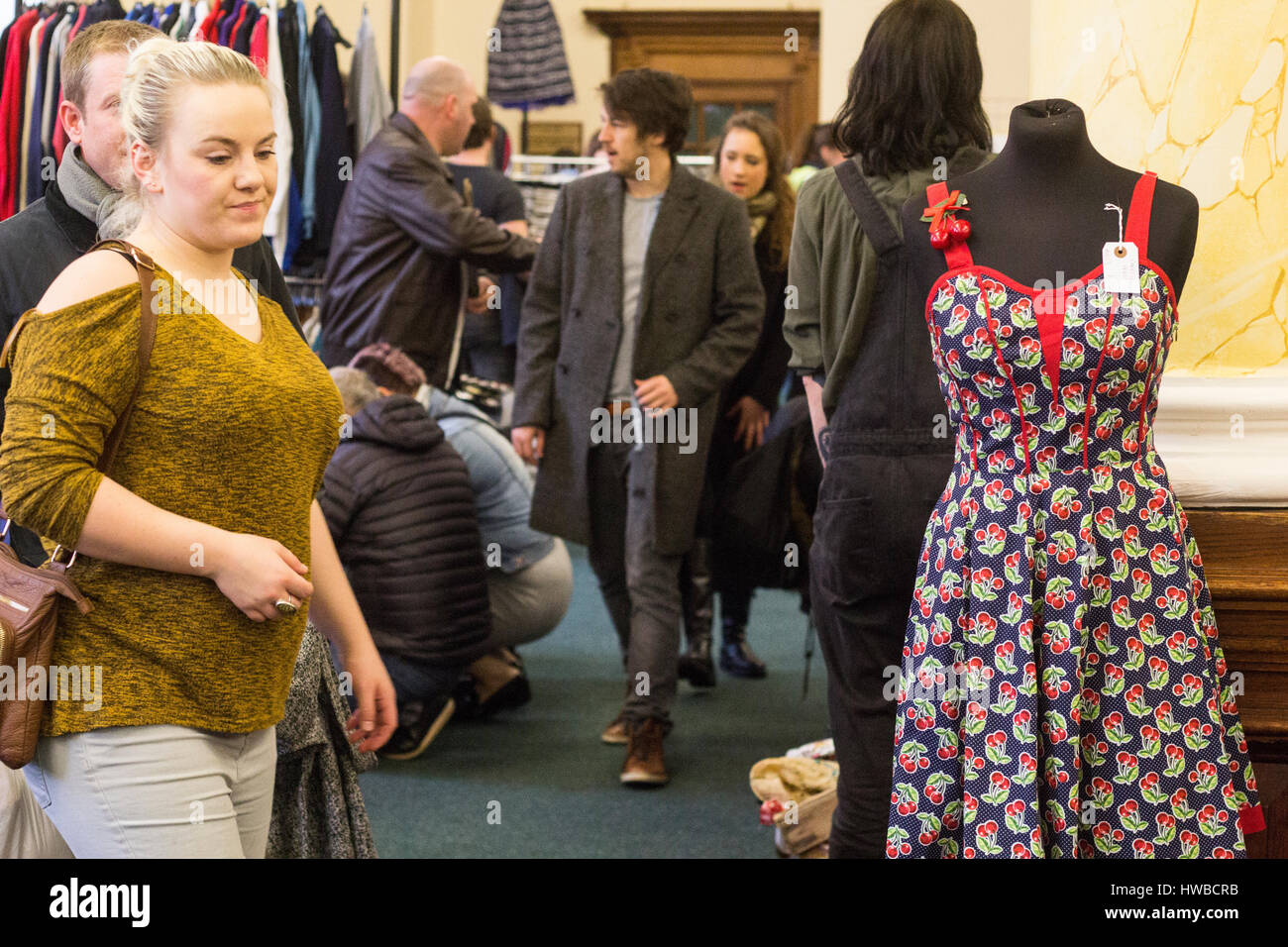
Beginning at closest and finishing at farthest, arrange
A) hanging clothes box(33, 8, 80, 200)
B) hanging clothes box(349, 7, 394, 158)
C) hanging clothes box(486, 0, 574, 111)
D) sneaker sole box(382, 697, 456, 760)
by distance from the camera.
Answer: sneaker sole box(382, 697, 456, 760), hanging clothes box(33, 8, 80, 200), hanging clothes box(349, 7, 394, 158), hanging clothes box(486, 0, 574, 111)

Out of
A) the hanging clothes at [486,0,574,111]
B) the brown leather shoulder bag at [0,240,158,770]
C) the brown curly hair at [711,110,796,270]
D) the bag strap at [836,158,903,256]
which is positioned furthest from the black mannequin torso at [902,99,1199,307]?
the hanging clothes at [486,0,574,111]

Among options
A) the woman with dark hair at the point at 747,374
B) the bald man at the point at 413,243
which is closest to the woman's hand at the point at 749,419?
the woman with dark hair at the point at 747,374

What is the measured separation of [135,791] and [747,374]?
275cm

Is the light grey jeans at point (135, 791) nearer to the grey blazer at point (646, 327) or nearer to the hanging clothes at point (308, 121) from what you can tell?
the grey blazer at point (646, 327)

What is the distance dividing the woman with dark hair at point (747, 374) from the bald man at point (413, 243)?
2.23 ft

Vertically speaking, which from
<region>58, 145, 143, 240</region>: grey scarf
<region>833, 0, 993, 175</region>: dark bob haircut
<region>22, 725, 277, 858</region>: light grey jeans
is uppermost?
<region>833, 0, 993, 175</region>: dark bob haircut

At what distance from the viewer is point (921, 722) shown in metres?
1.68

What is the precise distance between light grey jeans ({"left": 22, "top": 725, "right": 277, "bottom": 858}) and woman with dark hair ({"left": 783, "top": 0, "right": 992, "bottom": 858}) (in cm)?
104

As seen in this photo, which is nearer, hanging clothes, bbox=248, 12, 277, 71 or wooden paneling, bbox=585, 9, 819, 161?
hanging clothes, bbox=248, 12, 277, 71

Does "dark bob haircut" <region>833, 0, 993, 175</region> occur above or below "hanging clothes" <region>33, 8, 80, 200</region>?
below

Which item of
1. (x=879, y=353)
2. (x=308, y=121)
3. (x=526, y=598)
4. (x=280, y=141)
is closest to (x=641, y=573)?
(x=526, y=598)

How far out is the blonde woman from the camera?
1.26 meters

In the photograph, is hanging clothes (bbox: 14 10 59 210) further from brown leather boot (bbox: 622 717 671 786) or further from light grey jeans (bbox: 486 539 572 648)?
brown leather boot (bbox: 622 717 671 786)

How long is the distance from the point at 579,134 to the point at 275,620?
307 inches
